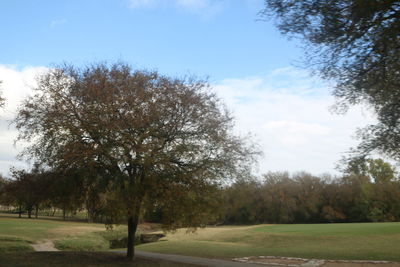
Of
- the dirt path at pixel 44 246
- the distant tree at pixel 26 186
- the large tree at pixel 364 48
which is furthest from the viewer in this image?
the dirt path at pixel 44 246

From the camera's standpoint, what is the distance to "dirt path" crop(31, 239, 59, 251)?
30.1 m

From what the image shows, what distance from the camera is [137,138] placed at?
53.0 feet

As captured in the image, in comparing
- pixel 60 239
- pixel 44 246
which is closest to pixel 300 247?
pixel 44 246

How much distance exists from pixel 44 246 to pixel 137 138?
21237 millimetres

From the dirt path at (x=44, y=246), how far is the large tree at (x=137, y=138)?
54.1ft

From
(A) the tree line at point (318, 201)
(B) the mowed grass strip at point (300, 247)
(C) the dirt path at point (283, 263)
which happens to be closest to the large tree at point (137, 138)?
(C) the dirt path at point (283, 263)

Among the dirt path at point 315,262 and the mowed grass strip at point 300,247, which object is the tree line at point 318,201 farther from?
the dirt path at point 315,262

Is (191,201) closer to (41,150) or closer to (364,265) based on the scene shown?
(41,150)

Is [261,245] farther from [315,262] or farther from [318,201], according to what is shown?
[318,201]

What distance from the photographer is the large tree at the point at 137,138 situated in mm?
15505

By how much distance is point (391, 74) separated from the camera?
11.8 meters

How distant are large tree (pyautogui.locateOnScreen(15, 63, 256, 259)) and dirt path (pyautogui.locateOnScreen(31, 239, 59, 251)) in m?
16.5

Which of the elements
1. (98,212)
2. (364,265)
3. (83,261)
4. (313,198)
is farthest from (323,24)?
(313,198)

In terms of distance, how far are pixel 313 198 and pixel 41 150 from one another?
6665cm
